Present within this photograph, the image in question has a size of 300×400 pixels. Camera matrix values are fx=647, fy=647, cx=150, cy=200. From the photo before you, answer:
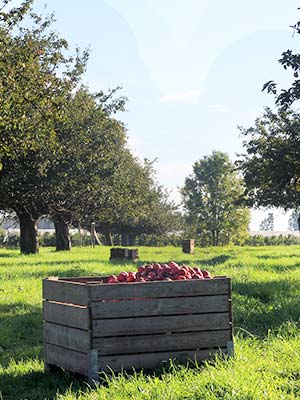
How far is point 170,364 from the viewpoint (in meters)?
6.95

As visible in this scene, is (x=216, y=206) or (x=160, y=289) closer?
(x=160, y=289)

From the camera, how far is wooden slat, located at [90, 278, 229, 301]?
6816mm

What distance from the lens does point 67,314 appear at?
23.4 ft

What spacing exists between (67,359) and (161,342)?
109cm

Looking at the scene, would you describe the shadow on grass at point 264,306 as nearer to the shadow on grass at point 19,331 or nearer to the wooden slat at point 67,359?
the shadow on grass at point 19,331

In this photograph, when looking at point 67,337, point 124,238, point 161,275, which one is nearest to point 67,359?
point 67,337

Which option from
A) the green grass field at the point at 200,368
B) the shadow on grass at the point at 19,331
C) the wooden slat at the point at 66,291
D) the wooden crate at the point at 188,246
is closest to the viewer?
the green grass field at the point at 200,368

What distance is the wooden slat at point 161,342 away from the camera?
6789mm

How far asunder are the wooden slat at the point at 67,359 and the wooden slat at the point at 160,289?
682mm

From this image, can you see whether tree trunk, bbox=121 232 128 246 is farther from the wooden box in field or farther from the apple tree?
the wooden box in field

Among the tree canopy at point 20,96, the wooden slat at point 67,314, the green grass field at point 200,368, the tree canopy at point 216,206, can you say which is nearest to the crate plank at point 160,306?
the wooden slat at point 67,314

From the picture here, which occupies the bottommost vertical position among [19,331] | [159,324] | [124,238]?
[19,331]

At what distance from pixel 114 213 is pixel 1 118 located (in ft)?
77.6

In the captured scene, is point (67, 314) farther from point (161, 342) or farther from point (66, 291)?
point (161, 342)
